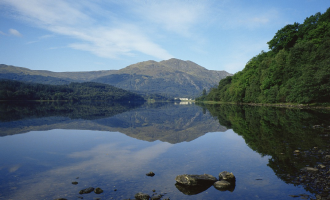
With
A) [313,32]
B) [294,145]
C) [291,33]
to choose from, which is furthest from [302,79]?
[294,145]

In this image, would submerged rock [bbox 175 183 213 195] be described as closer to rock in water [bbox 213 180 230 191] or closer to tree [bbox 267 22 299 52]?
rock in water [bbox 213 180 230 191]

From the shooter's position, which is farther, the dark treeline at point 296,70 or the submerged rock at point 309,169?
the dark treeline at point 296,70

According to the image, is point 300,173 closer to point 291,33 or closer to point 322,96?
point 322,96

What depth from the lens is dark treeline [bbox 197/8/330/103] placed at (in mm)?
58594

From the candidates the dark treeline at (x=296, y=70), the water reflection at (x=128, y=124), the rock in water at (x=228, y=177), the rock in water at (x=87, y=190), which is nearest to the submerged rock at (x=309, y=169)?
the rock in water at (x=228, y=177)

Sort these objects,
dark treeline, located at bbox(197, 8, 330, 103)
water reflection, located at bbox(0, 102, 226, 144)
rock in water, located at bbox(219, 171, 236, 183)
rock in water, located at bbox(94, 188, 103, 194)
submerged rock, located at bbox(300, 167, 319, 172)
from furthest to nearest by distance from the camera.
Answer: dark treeline, located at bbox(197, 8, 330, 103), water reflection, located at bbox(0, 102, 226, 144), submerged rock, located at bbox(300, 167, 319, 172), rock in water, located at bbox(219, 171, 236, 183), rock in water, located at bbox(94, 188, 103, 194)

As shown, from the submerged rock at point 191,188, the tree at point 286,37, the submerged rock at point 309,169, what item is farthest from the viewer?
the tree at point 286,37

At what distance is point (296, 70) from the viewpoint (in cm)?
7419

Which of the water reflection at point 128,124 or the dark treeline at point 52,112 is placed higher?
the water reflection at point 128,124

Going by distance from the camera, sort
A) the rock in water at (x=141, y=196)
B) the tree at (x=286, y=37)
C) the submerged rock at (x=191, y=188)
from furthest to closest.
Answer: the tree at (x=286, y=37)
the submerged rock at (x=191, y=188)
the rock in water at (x=141, y=196)

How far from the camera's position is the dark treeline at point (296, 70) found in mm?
58594

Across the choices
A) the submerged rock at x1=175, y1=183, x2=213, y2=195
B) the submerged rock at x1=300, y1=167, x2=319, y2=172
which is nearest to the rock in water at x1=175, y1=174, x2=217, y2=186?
the submerged rock at x1=175, y1=183, x2=213, y2=195

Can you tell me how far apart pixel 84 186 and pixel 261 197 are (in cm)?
926

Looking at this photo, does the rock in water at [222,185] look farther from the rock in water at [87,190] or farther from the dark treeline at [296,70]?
the dark treeline at [296,70]
